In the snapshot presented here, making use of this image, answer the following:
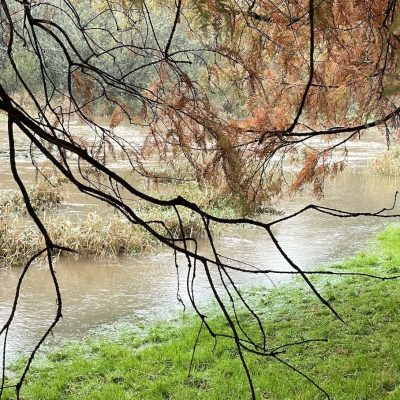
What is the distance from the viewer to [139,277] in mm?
7957

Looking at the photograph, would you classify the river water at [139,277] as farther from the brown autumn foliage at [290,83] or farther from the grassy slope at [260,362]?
the brown autumn foliage at [290,83]

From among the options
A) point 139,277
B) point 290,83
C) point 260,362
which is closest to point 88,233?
point 139,277

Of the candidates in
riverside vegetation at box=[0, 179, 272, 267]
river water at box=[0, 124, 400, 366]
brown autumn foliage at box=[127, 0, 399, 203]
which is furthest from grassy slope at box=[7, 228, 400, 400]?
riverside vegetation at box=[0, 179, 272, 267]

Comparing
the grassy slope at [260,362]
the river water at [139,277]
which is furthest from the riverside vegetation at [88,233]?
the grassy slope at [260,362]

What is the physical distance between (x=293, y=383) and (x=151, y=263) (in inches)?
188

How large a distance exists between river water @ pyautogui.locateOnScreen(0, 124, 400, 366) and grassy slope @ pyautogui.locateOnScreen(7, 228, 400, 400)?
2.17ft

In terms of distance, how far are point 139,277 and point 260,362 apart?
12.3ft

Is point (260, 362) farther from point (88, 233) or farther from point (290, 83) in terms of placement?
point (88, 233)

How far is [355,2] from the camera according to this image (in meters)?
3.47

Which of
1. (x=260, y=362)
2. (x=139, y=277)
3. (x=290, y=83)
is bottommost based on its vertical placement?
(x=139, y=277)

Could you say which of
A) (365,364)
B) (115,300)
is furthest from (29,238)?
(365,364)

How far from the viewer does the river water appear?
6.38 m

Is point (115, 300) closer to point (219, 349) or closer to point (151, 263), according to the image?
point (151, 263)

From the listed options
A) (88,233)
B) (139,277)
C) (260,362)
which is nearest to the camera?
(260,362)
